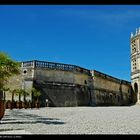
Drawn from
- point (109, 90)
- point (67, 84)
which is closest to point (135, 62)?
point (109, 90)

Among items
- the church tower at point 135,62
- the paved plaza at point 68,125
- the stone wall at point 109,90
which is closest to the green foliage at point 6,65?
the paved plaza at point 68,125

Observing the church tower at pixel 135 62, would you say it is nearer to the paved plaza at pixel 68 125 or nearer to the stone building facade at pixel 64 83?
the stone building facade at pixel 64 83

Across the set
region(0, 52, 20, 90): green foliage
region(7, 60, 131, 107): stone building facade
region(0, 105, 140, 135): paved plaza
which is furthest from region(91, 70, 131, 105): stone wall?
region(0, 52, 20, 90): green foliage

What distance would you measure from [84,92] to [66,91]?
13.2 ft

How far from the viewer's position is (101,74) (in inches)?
1725

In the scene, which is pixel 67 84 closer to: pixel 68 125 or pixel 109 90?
pixel 109 90

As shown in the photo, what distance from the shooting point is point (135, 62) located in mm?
53781

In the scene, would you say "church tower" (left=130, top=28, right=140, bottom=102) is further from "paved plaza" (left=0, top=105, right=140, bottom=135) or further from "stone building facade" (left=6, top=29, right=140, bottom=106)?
"paved plaza" (left=0, top=105, right=140, bottom=135)

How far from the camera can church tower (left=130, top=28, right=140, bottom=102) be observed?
52.5 meters
